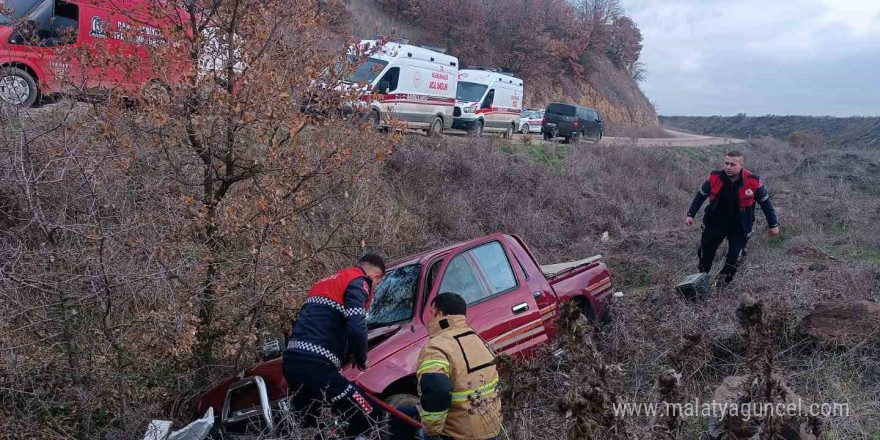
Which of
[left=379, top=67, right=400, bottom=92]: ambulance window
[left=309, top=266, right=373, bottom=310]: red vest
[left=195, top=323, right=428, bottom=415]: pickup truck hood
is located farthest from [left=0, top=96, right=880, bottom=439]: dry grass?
[left=379, top=67, right=400, bottom=92]: ambulance window

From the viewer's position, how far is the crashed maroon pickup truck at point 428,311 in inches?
189

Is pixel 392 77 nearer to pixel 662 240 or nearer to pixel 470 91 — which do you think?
pixel 470 91

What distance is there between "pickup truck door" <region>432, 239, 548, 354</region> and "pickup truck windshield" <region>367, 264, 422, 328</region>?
0.25 metres

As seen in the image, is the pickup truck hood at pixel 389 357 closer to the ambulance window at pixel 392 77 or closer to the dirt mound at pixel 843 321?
the dirt mound at pixel 843 321

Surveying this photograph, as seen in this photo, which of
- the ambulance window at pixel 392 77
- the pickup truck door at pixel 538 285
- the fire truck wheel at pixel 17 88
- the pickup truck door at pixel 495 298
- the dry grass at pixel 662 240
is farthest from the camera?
the ambulance window at pixel 392 77

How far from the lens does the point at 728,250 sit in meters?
8.09

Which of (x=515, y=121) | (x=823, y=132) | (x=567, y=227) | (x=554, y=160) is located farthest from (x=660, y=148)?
(x=823, y=132)

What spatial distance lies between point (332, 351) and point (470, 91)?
2115 centimetres

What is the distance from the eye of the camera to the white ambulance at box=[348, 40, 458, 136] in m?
18.1

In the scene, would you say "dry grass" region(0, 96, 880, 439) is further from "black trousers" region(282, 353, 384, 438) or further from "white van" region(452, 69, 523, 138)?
"white van" region(452, 69, 523, 138)

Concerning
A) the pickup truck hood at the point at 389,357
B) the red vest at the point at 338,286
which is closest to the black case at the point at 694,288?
the pickup truck hood at the point at 389,357

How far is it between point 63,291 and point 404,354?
8.08 feet

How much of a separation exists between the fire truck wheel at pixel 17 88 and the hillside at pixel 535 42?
63.4 ft

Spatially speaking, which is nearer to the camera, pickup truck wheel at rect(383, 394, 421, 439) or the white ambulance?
pickup truck wheel at rect(383, 394, 421, 439)
